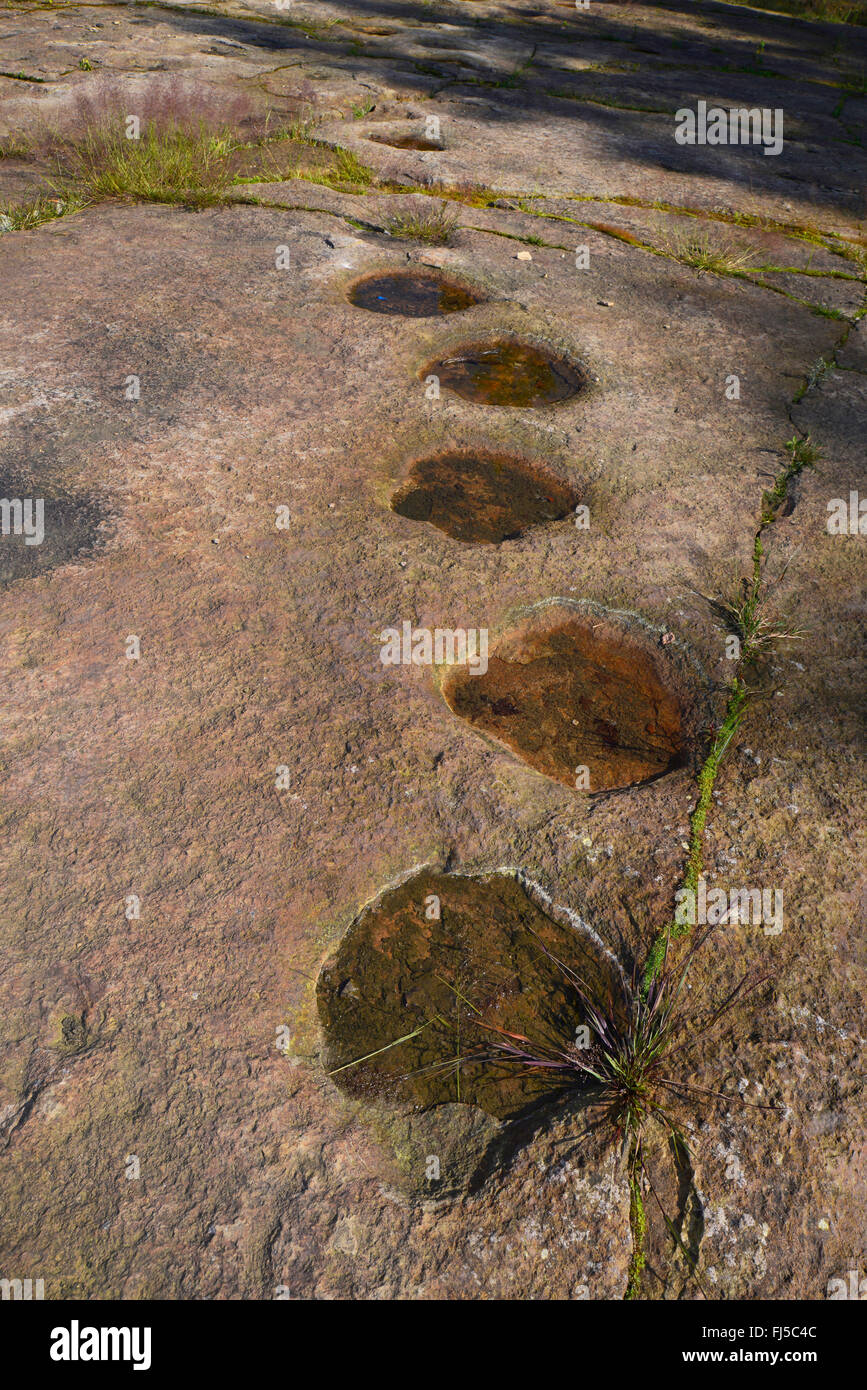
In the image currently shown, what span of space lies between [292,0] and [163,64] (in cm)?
309

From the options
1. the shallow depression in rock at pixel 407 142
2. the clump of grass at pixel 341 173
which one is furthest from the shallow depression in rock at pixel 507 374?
the shallow depression in rock at pixel 407 142

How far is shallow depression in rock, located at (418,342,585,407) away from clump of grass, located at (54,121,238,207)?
1.61 m

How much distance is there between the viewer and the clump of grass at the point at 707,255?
3725 millimetres

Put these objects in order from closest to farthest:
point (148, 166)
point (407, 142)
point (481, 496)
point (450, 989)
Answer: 1. point (450, 989)
2. point (481, 496)
3. point (148, 166)
4. point (407, 142)

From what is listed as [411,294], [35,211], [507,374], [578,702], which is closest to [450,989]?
[578,702]

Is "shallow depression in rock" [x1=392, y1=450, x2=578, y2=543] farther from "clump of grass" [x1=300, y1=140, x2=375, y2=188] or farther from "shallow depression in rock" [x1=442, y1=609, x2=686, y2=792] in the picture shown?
"clump of grass" [x1=300, y1=140, x2=375, y2=188]

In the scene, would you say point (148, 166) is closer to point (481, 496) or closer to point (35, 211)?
point (35, 211)

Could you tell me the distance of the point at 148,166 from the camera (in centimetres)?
401

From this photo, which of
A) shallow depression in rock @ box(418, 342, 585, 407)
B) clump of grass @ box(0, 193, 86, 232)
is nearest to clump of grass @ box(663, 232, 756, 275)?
shallow depression in rock @ box(418, 342, 585, 407)

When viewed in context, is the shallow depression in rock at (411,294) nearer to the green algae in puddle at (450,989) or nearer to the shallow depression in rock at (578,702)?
the shallow depression in rock at (578,702)

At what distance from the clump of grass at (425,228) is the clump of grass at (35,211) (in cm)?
132

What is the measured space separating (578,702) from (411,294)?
211 centimetres
